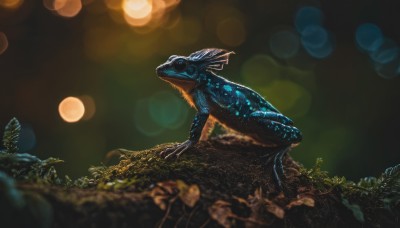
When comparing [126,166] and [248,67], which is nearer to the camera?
[126,166]

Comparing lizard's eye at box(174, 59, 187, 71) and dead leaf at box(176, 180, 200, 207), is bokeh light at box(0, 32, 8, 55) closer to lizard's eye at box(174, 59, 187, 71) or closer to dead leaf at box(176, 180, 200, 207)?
lizard's eye at box(174, 59, 187, 71)

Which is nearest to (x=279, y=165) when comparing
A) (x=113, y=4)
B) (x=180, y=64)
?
(x=180, y=64)

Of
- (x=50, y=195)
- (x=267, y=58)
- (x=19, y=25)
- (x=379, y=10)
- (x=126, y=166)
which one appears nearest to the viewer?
(x=50, y=195)

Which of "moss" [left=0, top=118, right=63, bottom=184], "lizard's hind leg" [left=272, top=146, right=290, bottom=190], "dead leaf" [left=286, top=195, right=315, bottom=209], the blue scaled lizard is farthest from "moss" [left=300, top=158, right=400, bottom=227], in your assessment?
"moss" [left=0, top=118, right=63, bottom=184]

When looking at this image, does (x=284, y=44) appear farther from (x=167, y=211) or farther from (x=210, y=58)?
(x=167, y=211)

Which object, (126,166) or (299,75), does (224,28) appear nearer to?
(299,75)

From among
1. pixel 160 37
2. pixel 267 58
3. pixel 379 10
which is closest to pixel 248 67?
pixel 267 58

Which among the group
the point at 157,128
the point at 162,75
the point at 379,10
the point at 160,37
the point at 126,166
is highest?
the point at 379,10
